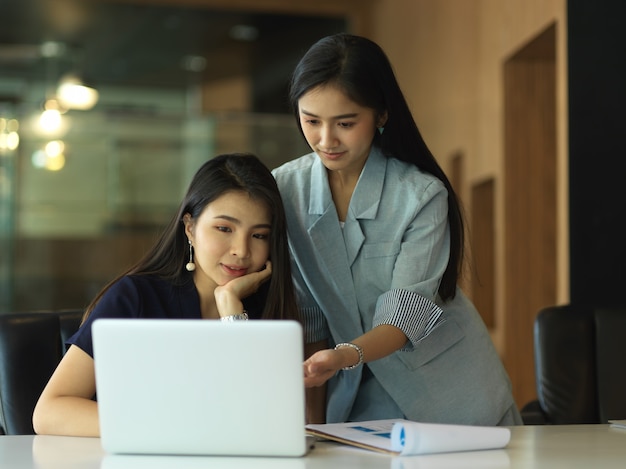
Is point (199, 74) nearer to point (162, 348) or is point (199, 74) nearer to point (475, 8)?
point (475, 8)

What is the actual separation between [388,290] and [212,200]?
39 centimetres

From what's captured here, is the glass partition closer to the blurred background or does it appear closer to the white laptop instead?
the blurred background

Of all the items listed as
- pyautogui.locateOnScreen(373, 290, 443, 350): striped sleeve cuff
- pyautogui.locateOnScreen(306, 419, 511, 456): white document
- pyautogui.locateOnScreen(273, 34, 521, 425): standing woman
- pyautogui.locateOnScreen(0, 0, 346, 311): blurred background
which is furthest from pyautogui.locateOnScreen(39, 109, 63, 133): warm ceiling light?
pyautogui.locateOnScreen(306, 419, 511, 456): white document

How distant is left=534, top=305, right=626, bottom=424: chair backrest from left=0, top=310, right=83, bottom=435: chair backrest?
46.7 inches

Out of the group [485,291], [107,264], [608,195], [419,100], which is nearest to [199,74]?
[419,100]

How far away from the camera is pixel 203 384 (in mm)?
1273

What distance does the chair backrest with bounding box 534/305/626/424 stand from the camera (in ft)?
7.86

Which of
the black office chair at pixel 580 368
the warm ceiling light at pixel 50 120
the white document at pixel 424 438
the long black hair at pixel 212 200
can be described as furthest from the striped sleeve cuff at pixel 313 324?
the warm ceiling light at pixel 50 120

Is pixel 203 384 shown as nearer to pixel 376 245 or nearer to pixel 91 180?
pixel 376 245

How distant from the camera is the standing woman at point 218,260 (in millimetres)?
1794

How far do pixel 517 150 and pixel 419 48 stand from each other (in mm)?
1891

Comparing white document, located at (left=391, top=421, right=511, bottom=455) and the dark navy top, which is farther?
the dark navy top

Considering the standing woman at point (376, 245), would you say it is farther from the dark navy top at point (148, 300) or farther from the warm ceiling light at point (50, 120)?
the warm ceiling light at point (50, 120)

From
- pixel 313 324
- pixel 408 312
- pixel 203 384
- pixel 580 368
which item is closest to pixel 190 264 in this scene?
pixel 313 324
